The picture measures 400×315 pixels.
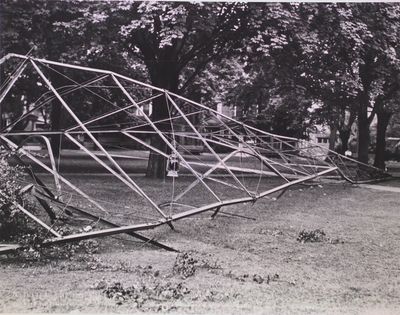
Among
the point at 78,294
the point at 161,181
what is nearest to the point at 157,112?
the point at 161,181

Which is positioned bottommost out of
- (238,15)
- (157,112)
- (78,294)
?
(78,294)

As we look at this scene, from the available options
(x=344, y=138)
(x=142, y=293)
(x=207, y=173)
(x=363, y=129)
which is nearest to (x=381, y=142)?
(x=363, y=129)

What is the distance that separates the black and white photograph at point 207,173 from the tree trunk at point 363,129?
0.27 ft

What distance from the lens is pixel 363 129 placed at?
21219 millimetres

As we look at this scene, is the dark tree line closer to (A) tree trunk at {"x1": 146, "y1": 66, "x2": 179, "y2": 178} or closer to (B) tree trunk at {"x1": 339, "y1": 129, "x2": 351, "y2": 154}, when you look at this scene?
(A) tree trunk at {"x1": 146, "y1": 66, "x2": 179, "y2": 178}

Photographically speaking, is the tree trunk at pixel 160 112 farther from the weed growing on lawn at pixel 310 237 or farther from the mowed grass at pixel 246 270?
the weed growing on lawn at pixel 310 237

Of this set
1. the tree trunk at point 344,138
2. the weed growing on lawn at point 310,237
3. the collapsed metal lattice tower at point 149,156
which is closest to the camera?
the collapsed metal lattice tower at point 149,156

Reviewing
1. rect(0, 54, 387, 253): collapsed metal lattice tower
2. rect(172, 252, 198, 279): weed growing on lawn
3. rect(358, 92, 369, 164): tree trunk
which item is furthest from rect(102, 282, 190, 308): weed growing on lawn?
rect(358, 92, 369, 164): tree trunk

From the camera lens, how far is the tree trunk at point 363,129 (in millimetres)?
20203

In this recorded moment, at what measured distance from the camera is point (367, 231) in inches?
458

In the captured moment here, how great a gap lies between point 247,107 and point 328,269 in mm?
15940

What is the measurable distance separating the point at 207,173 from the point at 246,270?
235cm

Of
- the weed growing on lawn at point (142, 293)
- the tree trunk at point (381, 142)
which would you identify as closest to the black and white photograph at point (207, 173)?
the weed growing on lawn at point (142, 293)

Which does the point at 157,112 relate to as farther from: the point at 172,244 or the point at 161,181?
the point at 172,244
